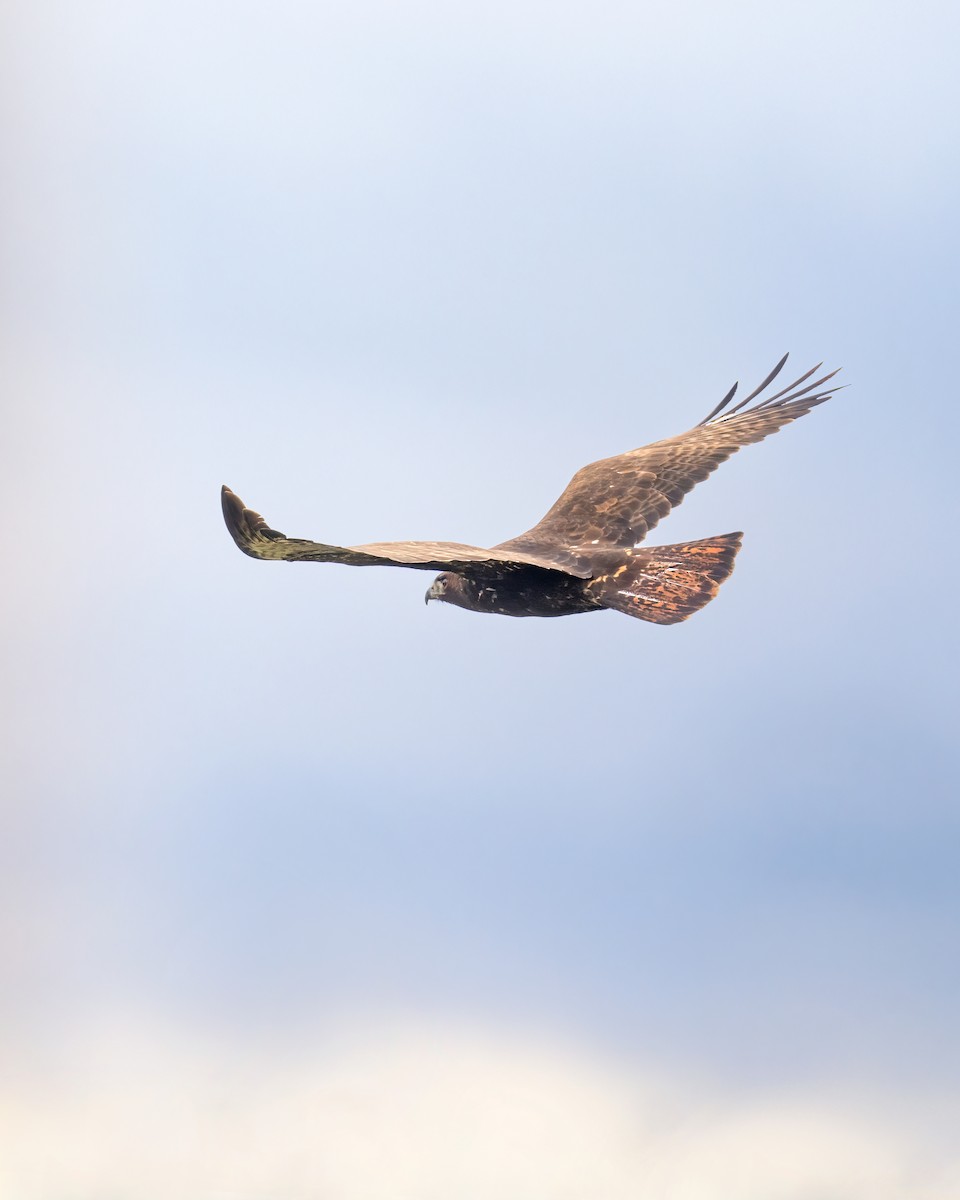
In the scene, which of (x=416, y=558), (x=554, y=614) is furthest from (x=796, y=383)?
(x=416, y=558)

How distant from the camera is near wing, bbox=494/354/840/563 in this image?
44.8 feet

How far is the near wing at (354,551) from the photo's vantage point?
977 centimetres

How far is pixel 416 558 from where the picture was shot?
10.7m

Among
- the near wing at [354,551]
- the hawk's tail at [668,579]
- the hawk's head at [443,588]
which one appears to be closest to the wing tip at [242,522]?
the near wing at [354,551]

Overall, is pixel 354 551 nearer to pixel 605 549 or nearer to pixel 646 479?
pixel 605 549

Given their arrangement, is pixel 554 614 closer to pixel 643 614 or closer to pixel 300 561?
pixel 643 614

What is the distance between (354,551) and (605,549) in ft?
11.0

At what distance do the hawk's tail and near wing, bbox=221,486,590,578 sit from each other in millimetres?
594

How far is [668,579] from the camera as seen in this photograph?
12.5 m

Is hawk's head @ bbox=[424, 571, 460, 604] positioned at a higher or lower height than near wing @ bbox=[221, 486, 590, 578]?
higher

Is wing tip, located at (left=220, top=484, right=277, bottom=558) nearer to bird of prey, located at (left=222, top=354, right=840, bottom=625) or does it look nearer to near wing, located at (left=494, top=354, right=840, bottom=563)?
bird of prey, located at (left=222, top=354, right=840, bottom=625)

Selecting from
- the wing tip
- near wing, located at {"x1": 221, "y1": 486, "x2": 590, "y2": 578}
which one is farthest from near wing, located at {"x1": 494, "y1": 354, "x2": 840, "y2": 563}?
the wing tip

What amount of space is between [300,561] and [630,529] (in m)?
4.22

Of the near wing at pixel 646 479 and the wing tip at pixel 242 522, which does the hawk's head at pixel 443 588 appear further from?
the wing tip at pixel 242 522
